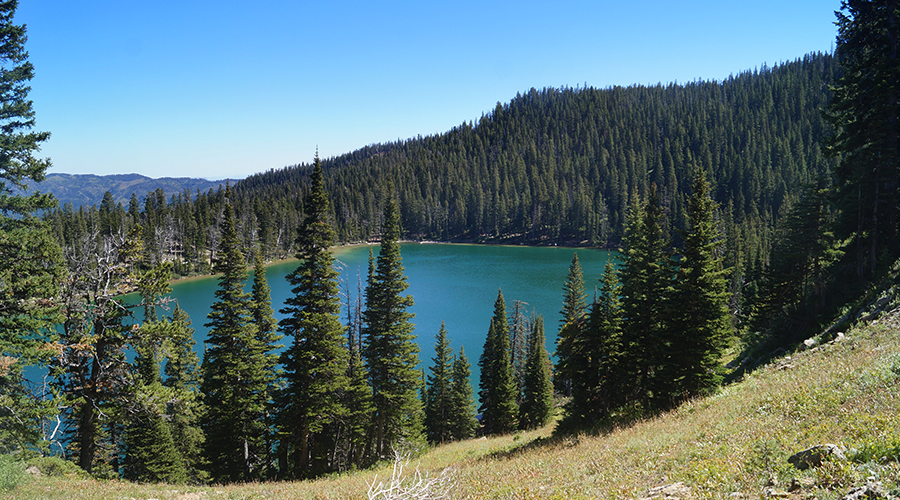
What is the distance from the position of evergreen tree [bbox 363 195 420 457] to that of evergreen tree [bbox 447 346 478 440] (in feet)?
39.2

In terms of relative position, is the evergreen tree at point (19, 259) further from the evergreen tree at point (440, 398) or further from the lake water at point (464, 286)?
the evergreen tree at point (440, 398)

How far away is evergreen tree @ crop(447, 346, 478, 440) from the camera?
131 feet

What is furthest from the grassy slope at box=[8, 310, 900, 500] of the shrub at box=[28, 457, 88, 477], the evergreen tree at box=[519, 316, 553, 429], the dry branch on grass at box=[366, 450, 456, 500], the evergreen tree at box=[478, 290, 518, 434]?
the evergreen tree at box=[478, 290, 518, 434]

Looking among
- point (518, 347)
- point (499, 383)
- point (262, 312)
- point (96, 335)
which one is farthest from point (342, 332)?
point (518, 347)

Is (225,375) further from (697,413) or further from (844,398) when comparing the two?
(844,398)

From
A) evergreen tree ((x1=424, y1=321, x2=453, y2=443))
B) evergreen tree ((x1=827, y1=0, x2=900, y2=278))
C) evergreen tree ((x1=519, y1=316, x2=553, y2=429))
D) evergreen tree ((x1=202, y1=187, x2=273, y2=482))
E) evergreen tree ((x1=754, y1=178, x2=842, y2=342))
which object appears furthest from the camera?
evergreen tree ((x1=424, y1=321, x2=453, y2=443))

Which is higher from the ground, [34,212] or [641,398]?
[34,212]

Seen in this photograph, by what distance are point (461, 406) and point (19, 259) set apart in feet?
106

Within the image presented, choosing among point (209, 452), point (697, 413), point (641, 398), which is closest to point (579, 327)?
point (641, 398)

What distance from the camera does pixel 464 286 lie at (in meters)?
91.2

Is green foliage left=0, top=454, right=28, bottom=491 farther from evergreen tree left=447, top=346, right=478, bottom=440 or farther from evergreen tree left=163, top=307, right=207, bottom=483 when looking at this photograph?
evergreen tree left=447, top=346, right=478, bottom=440

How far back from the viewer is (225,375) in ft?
83.4

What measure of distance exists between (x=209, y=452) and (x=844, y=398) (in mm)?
Answer: 29755

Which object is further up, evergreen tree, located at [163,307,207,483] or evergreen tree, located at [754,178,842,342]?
evergreen tree, located at [754,178,842,342]
